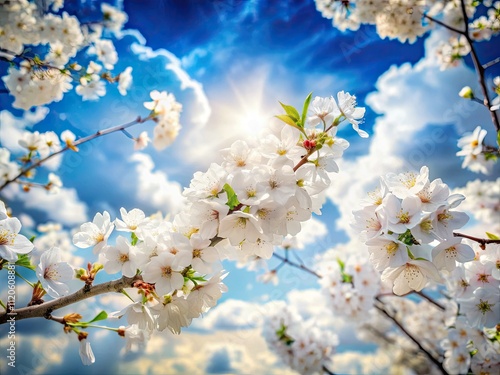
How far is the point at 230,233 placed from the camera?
88 centimetres

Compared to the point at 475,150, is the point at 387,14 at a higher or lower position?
higher

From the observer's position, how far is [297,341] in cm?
269

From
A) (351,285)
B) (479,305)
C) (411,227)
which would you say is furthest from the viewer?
(351,285)

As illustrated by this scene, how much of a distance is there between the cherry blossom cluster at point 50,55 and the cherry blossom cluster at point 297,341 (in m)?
2.17

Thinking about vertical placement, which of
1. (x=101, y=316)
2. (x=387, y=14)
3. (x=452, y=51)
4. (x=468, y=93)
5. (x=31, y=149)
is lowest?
(x=101, y=316)

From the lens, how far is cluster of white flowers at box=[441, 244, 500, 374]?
4.05 feet

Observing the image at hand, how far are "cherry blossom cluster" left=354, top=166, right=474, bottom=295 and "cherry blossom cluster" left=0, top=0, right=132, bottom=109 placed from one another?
184cm

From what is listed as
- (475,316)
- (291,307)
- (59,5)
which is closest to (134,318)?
(475,316)

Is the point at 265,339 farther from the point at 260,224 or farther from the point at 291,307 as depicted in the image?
the point at 260,224

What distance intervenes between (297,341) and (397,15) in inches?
111

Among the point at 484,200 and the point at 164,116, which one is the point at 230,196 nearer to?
the point at 164,116

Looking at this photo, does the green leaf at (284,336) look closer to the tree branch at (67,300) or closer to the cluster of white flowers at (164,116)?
the cluster of white flowers at (164,116)

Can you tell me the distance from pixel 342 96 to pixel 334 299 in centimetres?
197

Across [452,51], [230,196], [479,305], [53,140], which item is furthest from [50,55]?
[452,51]
